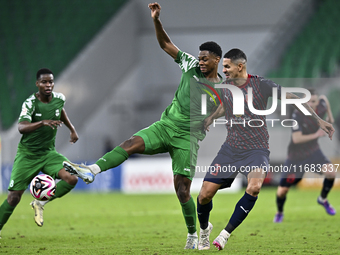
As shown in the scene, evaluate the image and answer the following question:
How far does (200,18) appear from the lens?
24359 mm

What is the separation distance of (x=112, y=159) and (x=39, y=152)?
2.24 meters

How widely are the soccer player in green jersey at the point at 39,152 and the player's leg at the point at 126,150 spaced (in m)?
1.73

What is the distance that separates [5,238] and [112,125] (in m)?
17.1

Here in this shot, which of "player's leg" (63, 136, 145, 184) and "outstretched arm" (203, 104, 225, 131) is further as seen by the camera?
"outstretched arm" (203, 104, 225, 131)

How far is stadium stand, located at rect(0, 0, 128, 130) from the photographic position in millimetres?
21000

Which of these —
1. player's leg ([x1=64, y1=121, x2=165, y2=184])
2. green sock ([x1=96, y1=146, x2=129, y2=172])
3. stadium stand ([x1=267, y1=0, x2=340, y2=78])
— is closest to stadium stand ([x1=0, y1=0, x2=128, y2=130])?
stadium stand ([x1=267, y1=0, x2=340, y2=78])

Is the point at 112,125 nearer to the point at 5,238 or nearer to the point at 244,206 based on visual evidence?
the point at 5,238

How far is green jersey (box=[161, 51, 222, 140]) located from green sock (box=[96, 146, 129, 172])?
2.69 feet

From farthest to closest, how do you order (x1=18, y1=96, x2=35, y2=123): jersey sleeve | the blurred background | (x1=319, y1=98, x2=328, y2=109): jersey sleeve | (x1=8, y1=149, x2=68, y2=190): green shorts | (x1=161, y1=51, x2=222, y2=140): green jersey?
the blurred background
(x1=319, y1=98, x2=328, y2=109): jersey sleeve
(x1=8, y1=149, x2=68, y2=190): green shorts
(x1=18, y1=96, x2=35, y2=123): jersey sleeve
(x1=161, y1=51, x2=222, y2=140): green jersey

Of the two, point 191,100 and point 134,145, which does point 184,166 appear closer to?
point 134,145

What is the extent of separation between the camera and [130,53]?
24672 millimetres

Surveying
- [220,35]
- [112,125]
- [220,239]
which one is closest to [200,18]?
[220,35]

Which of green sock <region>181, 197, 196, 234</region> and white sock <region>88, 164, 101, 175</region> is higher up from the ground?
white sock <region>88, 164, 101, 175</region>

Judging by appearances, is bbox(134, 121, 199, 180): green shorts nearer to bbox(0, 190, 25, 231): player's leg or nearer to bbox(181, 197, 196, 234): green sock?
bbox(181, 197, 196, 234): green sock
